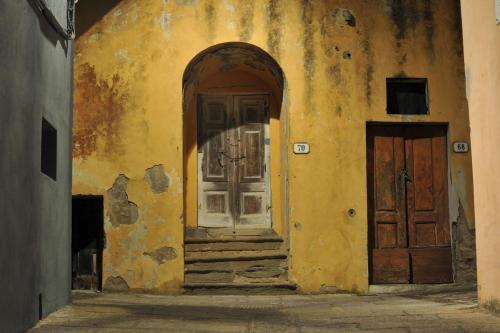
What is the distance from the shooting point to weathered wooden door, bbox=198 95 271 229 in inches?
417

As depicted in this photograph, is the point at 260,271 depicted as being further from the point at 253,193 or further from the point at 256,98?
the point at 256,98

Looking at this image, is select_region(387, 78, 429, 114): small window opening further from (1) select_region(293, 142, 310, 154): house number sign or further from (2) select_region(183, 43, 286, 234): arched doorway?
(2) select_region(183, 43, 286, 234): arched doorway

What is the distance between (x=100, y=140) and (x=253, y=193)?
8.37ft

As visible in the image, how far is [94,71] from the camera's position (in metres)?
9.81

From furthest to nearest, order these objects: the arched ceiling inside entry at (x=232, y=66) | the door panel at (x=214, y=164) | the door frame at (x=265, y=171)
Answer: the door panel at (x=214, y=164)
the door frame at (x=265, y=171)
the arched ceiling inside entry at (x=232, y=66)

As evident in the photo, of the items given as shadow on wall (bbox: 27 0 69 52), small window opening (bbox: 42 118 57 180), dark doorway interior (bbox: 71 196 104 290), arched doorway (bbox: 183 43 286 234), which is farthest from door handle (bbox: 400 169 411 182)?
small window opening (bbox: 42 118 57 180)

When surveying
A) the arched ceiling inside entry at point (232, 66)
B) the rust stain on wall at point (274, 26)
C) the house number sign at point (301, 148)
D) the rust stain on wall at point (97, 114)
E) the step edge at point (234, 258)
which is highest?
the rust stain on wall at point (274, 26)

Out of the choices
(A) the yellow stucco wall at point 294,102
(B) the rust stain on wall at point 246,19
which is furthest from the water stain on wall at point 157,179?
(B) the rust stain on wall at point 246,19

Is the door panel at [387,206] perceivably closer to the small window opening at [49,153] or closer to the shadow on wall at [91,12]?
the shadow on wall at [91,12]

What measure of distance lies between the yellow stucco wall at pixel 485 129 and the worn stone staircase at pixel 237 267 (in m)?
3.88

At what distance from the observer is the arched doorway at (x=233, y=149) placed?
10.5 meters

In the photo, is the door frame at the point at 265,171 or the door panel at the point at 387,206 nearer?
the door panel at the point at 387,206

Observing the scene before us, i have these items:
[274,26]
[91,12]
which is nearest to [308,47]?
[274,26]

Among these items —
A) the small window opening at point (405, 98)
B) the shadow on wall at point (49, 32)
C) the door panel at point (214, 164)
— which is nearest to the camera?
the shadow on wall at point (49, 32)
